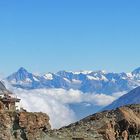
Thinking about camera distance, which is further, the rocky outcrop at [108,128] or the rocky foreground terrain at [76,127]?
the rocky outcrop at [108,128]

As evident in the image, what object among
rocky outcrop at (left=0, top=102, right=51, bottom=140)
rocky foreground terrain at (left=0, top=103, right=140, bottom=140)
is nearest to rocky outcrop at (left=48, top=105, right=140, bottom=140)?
rocky foreground terrain at (left=0, top=103, right=140, bottom=140)

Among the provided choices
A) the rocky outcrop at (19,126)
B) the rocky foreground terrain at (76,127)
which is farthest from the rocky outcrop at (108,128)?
the rocky outcrop at (19,126)

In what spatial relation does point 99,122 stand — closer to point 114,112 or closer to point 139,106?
point 114,112

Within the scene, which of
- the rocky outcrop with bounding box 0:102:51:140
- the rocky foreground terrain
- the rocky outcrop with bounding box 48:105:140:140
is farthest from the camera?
the rocky outcrop with bounding box 48:105:140:140

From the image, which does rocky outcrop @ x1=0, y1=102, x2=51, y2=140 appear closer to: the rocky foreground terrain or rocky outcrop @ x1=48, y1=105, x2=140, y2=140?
the rocky foreground terrain

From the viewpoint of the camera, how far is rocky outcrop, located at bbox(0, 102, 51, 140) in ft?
170

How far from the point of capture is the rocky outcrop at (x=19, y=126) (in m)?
51.7

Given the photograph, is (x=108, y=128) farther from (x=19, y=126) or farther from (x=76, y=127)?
(x=19, y=126)

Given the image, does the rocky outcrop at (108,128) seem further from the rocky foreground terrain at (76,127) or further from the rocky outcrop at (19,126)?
the rocky outcrop at (19,126)

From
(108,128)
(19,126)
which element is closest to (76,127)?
(108,128)

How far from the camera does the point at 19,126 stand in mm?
53000

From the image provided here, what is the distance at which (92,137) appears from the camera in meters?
65.0

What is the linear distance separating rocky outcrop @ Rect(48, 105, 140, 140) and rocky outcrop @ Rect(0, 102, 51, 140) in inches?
259

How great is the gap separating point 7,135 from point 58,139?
1133cm
